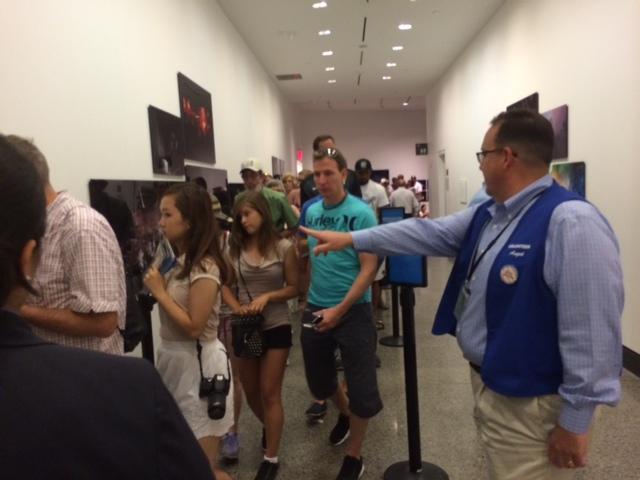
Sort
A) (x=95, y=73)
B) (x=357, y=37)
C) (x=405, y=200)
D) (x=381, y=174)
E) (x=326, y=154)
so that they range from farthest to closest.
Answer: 1. (x=381, y=174)
2. (x=405, y=200)
3. (x=357, y=37)
4. (x=95, y=73)
5. (x=326, y=154)

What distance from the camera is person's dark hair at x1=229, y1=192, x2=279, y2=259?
2.68m

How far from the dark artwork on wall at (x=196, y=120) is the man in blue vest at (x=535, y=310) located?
3.77 metres

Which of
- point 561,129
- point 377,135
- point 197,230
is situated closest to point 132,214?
point 197,230

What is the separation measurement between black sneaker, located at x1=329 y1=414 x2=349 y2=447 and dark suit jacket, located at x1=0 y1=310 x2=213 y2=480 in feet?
8.33

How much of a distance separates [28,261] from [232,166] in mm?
6266

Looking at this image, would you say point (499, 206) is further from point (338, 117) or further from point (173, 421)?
point (338, 117)

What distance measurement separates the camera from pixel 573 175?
16.3 feet

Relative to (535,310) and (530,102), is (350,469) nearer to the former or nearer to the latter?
Result: (535,310)

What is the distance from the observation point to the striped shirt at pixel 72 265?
1.56 meters

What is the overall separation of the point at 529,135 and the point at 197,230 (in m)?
1.35

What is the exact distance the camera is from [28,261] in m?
0.65

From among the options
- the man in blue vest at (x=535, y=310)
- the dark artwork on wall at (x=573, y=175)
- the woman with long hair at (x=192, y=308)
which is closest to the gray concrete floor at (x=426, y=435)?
the woman with long hair at (x=192, y=308)

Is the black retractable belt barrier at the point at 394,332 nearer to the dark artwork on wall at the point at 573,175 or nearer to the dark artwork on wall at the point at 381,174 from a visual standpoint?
the dark artwork on wall at the point at 573,175

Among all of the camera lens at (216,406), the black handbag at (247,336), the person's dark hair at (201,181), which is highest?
the person's dark hair at (201,181)
